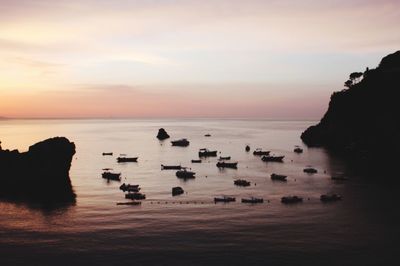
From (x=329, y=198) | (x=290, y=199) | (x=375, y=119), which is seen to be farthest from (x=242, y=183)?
(x=375, y=119)

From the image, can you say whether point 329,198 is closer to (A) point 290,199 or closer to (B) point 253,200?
(A) point 290,199

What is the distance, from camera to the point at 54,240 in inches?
2618

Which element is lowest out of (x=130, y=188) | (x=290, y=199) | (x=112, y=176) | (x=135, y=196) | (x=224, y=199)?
(x=290, y=199)

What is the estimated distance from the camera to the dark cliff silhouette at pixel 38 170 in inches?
4225

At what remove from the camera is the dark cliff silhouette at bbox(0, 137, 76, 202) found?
352 feet

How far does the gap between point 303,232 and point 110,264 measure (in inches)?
1248

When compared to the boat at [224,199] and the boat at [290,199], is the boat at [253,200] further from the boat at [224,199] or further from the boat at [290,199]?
the boat at [290,199]

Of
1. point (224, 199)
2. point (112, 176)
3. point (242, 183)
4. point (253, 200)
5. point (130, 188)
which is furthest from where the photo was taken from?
point (112, 176)

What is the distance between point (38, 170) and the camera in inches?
4441

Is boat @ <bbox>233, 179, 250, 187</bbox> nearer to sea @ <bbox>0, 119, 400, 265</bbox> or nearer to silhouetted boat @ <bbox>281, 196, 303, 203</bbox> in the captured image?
sea @ <bbox>0, 119, 400, 265</bbox>

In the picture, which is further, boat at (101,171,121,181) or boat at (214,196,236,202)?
boat at (101,171,121,181)

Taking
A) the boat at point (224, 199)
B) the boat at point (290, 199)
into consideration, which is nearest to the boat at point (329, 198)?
the boat at point (290, 199)

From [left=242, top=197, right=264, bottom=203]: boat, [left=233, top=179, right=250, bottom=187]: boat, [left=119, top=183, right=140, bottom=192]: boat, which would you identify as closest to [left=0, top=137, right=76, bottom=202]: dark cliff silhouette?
[left=119, top=183, right=140, bottom=192]: boat

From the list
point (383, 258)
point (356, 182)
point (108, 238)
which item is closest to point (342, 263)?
point (383, 258)
